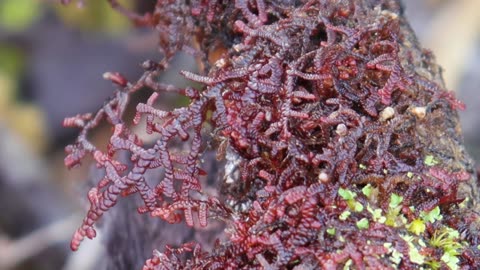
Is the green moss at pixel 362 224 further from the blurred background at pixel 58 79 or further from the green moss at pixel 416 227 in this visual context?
the blurred background at pixel 58 79

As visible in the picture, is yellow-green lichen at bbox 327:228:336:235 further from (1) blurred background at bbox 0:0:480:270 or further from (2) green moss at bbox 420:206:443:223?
(1) blurred background at bbox 0:0:480:270

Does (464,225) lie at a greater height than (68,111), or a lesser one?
greater

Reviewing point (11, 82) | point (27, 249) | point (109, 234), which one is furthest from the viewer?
point (11, 82)

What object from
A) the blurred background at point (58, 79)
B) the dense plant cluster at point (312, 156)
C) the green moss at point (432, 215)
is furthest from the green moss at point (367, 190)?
the blurred background at point (58, 79)

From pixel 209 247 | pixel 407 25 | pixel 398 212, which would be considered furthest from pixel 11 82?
pixel 398 212

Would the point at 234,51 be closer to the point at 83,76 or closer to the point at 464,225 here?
the point at 464,225

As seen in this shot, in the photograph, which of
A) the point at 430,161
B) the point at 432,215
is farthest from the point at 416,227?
the point at 430,161

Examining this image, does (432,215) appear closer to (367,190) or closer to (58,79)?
(367,190)
